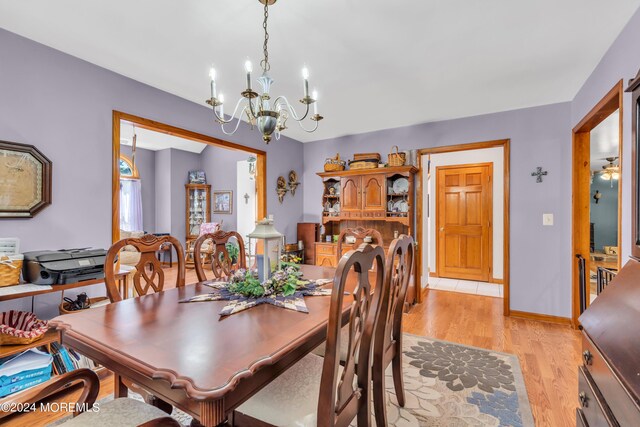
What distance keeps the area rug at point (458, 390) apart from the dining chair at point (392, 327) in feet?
0.52

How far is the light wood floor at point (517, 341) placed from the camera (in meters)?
1.91

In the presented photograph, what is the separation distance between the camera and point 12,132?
6.97ft

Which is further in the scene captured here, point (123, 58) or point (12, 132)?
point (123, 58)

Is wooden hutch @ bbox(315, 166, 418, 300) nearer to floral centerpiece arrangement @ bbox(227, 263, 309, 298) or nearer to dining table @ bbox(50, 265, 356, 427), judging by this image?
floral centerpiece arrangement @ bbox(227, 263, 309, 298)

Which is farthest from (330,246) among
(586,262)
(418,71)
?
(586,262)

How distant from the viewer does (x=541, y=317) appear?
345 cm

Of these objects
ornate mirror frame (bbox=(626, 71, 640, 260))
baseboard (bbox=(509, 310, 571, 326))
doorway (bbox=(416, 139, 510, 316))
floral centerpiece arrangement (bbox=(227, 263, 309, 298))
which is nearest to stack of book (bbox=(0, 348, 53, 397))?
floral centerpiece arrangement (bbox=(227, 263, 309, 298))

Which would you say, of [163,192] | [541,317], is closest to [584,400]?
[541,317]

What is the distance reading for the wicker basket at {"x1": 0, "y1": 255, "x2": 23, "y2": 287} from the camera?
6.24 ft

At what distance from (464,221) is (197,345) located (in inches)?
212

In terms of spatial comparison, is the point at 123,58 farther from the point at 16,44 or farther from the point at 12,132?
the point at 12,132

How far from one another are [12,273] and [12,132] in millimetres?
979

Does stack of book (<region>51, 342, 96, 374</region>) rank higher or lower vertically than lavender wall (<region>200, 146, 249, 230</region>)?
lower

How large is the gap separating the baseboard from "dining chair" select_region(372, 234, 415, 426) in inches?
94.8
